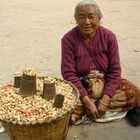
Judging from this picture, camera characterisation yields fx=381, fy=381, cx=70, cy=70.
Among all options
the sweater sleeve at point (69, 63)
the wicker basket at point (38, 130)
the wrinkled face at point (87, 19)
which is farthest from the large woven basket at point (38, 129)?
the wrinkled face at point (87, 19)

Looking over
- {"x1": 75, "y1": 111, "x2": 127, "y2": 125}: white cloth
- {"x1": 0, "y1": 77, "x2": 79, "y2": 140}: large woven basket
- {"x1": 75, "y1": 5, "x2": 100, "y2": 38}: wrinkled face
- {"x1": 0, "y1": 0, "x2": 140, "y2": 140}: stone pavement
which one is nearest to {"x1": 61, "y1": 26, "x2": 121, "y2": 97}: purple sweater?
{"x1": 75, "y1": 5, "x2": 100, "y2": 38}: wrinkled face

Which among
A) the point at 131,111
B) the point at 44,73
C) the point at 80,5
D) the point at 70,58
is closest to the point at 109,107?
the point at 131,111

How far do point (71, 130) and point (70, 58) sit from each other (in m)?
0.72

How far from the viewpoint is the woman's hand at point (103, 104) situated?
3750 millimetres

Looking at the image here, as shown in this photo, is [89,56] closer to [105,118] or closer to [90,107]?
[90,107]

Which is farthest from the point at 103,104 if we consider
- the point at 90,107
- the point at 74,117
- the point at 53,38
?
the point at 53,38

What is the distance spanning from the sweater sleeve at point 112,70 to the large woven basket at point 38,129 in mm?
727

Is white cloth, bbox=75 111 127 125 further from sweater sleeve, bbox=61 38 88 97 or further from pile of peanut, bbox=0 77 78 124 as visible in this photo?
pile of peanut, bbox=0 77 78 124

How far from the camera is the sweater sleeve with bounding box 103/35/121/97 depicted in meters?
3.84

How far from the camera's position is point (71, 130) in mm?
Answer: 3818

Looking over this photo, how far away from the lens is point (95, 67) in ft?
12.8

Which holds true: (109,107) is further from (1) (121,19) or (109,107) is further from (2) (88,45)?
(1) (121,19)

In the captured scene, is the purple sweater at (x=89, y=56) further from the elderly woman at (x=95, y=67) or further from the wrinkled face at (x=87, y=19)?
the wrinkled face at (x=87, y=19)

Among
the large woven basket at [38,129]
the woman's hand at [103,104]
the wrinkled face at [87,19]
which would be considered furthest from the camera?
the woman's hand at [103,104]
